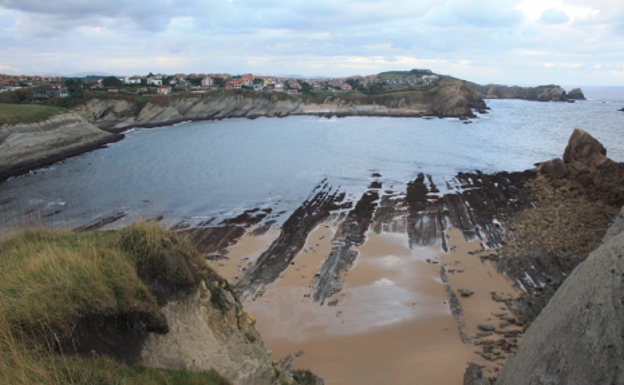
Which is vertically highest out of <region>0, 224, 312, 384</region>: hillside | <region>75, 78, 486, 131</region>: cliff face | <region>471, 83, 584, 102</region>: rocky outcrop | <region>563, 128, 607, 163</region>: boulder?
<region>471, 83, 584, 102</region>: rocky outcrop

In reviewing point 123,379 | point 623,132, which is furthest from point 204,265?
point 623,132

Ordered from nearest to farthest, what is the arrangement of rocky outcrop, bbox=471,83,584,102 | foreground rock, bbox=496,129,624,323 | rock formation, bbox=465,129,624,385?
1. rock formation, bbox=465,129,624,385
2. foreground rock, bbox=496,129,624,323
3. rocky outcrop, bbox=471,83,584,102

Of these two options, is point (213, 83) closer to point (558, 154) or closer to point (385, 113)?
point (385, 113)

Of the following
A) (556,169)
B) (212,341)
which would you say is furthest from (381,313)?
(556,169)

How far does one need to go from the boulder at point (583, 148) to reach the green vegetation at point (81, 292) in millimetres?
32084

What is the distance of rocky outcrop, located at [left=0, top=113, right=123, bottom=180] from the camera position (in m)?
35.4

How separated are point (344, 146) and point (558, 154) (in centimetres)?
2459

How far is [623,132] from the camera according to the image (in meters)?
57.6

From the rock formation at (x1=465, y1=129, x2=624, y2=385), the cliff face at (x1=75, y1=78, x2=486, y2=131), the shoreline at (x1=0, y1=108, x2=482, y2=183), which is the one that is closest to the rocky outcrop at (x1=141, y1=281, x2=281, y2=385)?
the rock formation at (x1=465, y1=129, x2=624, y2=385)

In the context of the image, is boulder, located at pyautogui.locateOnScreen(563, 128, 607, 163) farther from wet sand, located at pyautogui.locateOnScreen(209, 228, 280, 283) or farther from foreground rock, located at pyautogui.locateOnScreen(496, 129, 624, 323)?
wet sand, located at pyautogui.locateOnScreen(209, 228, 280, 283)

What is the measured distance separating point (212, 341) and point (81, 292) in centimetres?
228

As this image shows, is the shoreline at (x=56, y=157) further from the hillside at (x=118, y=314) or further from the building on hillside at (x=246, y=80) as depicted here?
the building on hillside at (x=246, y=80)

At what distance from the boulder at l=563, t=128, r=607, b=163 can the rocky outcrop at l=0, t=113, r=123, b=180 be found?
47.9 m

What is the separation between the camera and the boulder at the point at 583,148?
93.4ft
